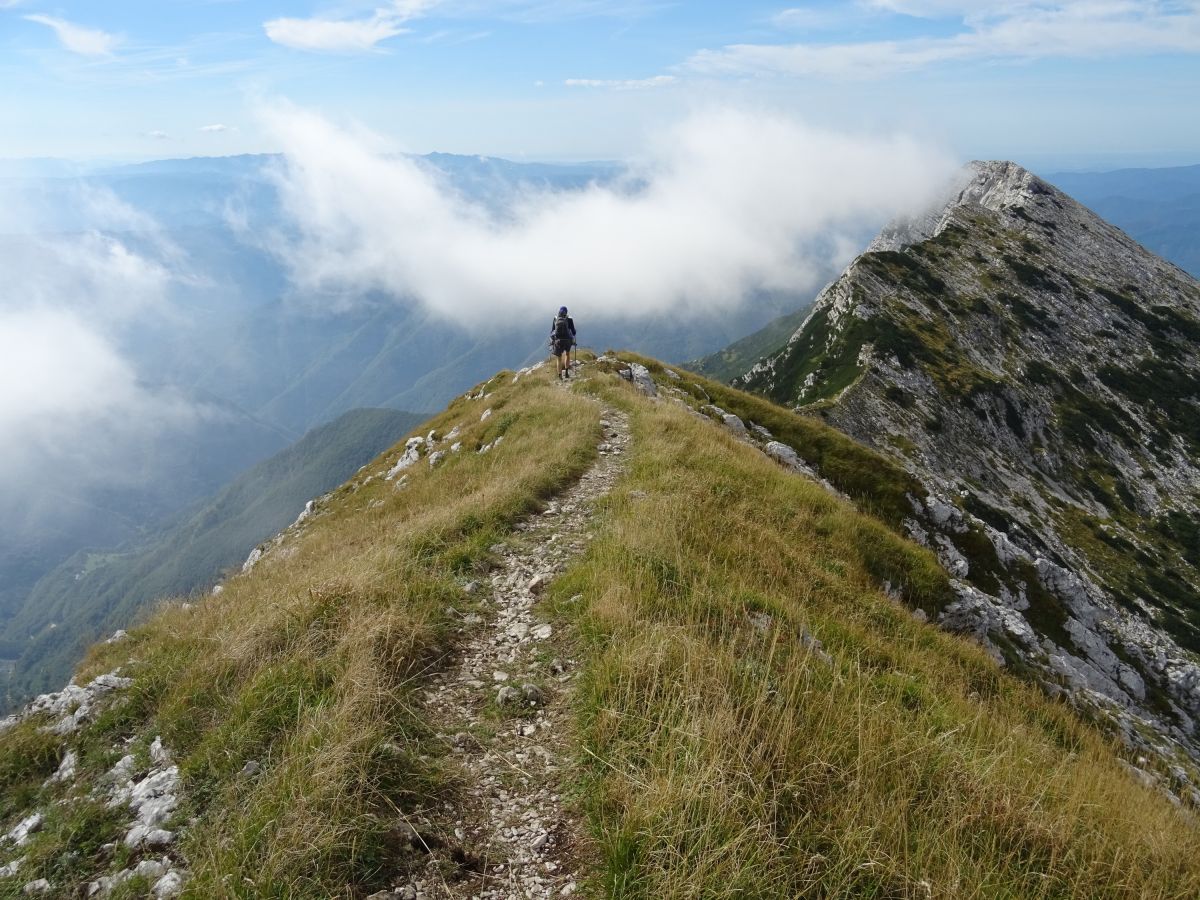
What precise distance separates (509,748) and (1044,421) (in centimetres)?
10761

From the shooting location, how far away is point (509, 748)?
675 cm

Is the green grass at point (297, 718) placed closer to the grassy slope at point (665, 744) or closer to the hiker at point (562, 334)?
the grassy slope at point (665, 744)

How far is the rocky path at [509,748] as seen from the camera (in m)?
5.24

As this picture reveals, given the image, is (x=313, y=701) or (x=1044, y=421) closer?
(x=313, y=701)

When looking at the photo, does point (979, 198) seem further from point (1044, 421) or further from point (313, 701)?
point (313, 701)

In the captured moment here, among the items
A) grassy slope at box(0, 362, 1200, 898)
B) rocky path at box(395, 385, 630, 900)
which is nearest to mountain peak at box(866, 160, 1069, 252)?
grassy slope at box(0, 362, 1200, 898)

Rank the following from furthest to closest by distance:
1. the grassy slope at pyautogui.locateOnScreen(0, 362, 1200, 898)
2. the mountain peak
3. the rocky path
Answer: the mountain peak < the rocky path < the grassy slope at pyautogui.locateOnScreen(0, 362, 1200, 898)

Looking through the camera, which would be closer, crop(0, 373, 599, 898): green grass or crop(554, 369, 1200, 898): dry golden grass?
crop(554, 369, 1200, 898): dry golden grass

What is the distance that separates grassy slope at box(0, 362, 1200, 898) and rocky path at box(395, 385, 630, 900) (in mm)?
306

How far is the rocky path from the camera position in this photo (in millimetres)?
5238

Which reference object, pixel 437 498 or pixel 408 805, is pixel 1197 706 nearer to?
pixel 437 498

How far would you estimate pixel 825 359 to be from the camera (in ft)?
306

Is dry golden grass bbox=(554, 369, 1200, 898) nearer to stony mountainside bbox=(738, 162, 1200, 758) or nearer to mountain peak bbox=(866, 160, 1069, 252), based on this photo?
stony mountainside bbox=(738, 162, 1200, 758)

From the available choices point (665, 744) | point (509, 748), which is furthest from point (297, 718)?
point (665, 744)
